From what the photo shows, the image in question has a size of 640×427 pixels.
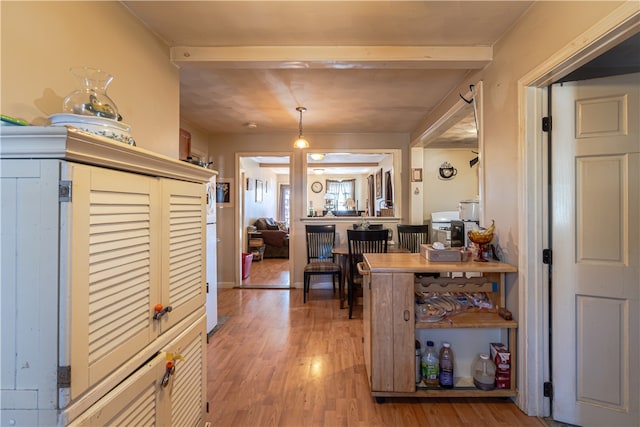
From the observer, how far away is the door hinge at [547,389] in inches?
69.4

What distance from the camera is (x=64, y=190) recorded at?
77cm

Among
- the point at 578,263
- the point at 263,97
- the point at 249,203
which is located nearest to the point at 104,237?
the point at 578,263

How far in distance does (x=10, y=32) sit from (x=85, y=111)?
0.39 metres

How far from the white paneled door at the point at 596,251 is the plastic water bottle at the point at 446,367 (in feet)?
1.80

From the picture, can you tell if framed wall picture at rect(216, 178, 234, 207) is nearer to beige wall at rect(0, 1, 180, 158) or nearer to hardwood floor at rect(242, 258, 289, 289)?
hardwood floor at rect(242, 258, 289, 289)

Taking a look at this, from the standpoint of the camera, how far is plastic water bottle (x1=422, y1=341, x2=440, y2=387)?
1.95 m

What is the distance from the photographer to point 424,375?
197 centimetres

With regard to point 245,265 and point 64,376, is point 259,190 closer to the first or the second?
point 245,265

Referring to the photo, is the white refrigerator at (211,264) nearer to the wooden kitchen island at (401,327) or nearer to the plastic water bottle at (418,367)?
the wooden kitchen island at (401,327)

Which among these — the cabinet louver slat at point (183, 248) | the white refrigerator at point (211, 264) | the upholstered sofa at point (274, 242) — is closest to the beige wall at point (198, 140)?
the white refrigerator at point (211, 264)

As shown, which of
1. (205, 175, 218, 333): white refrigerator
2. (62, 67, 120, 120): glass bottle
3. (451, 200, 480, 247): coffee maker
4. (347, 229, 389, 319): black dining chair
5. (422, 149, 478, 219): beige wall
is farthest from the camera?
(422, 149, 478, 219): beige wall

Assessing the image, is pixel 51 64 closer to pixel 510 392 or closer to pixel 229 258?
pixel 510 392

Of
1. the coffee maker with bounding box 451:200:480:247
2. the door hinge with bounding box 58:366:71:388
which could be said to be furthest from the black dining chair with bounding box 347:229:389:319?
the door hinge with bounding box 58:366:71:388

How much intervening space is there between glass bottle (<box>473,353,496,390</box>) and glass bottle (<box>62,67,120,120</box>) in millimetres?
2348
